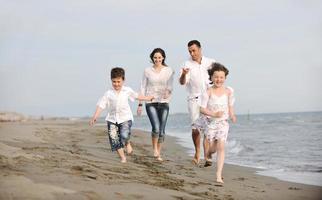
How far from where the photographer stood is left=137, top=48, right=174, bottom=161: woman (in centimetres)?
665

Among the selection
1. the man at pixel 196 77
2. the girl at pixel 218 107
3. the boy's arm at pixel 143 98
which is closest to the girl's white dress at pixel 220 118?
the girl at pixel 218 107

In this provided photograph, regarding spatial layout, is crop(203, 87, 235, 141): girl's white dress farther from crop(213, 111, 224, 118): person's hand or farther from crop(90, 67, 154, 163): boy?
crop(90, 67, 154, 163): boy

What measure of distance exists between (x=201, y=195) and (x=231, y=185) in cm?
94

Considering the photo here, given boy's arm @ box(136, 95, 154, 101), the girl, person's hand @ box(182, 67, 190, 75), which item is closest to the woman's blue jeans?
boy's arm @ box(136, 95, 154, 101)

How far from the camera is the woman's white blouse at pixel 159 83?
21.8 feet

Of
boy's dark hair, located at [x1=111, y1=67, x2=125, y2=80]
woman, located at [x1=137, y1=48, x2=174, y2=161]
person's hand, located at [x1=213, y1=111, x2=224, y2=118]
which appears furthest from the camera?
woman, located at [x1=137, y1=48, x2=174, y2=161]

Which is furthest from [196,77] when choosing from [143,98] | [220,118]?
[220,118]

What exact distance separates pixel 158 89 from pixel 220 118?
5.47 feet

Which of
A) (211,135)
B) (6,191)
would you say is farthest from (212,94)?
(6,191)

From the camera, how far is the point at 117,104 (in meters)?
6.17

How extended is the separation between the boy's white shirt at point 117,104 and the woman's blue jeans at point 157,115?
1.83 ft

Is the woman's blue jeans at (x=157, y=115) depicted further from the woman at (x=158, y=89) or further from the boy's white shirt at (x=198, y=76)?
the boy's white shirt at (x=198, y=76)

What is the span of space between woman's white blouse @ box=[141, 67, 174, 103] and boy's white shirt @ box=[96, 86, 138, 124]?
1.72 ft

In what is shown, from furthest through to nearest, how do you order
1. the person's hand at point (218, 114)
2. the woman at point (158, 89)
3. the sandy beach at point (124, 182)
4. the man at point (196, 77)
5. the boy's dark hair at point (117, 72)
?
the woman at point (158, 89), the man at point (196, 77), the boy's dark hair at point (117, 72), the person's hand at point (218, 114), the sandy beach at point (124, 182)
